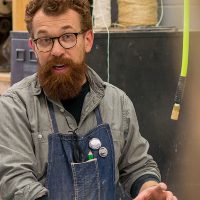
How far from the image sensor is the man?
5.77 ft

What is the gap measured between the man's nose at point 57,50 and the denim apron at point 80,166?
187 millimetres

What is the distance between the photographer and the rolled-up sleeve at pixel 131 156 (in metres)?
1.97

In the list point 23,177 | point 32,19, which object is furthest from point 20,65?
point 23,177

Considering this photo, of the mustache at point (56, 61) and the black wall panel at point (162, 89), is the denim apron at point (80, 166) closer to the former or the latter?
the mustache at point (56, 61)

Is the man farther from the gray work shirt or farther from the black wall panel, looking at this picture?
the black wall panel

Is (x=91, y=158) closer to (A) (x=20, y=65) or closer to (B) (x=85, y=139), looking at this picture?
(B) (x=85, y=139)

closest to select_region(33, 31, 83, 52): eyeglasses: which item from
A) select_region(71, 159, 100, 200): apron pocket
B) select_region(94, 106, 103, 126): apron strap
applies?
select_region(94, 106, 103, 126): apron strap

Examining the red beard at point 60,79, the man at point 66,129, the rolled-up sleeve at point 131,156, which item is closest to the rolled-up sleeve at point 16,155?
the man at point 66,129

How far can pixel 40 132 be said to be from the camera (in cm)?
182

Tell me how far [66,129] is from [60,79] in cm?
18

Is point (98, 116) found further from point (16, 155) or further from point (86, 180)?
point (16, 155)

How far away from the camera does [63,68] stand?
6.12 feet

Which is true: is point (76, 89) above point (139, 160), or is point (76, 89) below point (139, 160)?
above

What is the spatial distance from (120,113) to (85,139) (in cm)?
20
